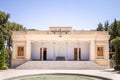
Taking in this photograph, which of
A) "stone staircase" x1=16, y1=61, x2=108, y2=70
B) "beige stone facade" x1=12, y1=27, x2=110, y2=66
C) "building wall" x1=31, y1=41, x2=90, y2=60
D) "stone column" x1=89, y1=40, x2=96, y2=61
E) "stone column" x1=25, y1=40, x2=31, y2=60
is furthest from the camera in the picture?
"building wall" x1=31, y1=41, x2=90, y2=60

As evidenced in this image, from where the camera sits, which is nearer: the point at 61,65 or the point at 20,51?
the point at 61,65

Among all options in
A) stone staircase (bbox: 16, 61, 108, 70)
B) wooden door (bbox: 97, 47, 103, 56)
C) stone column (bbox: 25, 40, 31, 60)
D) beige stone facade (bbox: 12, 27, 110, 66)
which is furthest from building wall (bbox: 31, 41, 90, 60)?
stone staircase (bbox: 16, 61, 108, 70)

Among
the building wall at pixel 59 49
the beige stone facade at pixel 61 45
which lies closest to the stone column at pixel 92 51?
the beige stone facade at pixel 61 45

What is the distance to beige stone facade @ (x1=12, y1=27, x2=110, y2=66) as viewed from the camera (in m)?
33.4

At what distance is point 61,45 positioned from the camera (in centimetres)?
3531

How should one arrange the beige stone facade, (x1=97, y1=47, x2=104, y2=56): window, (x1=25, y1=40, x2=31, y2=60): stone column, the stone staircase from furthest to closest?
(x1=97, y1=47, x2=104, y2=56): window
the beige stone facade
(x1=25, y1=40, x2=31, y2=60): stone column
the stone staircase

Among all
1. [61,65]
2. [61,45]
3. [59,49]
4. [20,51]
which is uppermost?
[61,45]

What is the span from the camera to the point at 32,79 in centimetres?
1642

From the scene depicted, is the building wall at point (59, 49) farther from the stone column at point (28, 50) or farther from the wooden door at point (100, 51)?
the wooden door at point (100, 51)

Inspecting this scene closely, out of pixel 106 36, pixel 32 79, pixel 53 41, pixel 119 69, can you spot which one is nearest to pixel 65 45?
pixel 53 41

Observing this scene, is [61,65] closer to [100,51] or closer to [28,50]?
[28,50]

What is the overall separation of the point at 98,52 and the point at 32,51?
1055 centimetres

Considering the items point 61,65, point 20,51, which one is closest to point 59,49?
point 61,65

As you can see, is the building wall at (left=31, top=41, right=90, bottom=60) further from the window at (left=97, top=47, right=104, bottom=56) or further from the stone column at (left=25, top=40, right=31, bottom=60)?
the window at (left=97, top=47, right=104, bottom=56)
